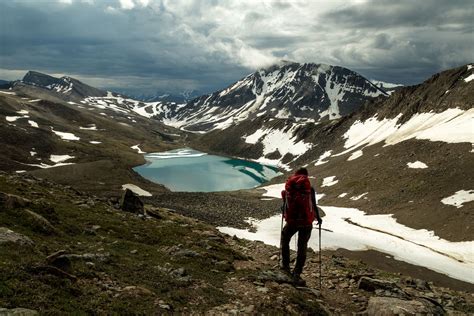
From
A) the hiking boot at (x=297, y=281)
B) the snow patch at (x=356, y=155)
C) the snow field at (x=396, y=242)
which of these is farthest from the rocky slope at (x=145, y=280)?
the snow patch at (x=356, y=155)

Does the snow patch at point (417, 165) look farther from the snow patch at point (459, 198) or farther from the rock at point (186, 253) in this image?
the rock at point (186, 253)

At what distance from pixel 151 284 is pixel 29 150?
170000 millimetres

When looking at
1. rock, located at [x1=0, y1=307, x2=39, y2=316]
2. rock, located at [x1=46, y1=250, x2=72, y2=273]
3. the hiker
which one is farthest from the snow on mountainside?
rock, located at [x1=0, y1=307, x2=39, y2=316]

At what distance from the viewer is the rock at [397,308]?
1378cm

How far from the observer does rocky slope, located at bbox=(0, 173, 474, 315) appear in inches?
430

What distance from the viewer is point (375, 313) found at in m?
14.2

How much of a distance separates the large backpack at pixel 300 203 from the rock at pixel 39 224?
11179 mm

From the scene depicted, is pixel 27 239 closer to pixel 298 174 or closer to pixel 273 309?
pixel 273 309

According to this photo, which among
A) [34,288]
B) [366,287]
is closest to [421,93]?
[366,287]

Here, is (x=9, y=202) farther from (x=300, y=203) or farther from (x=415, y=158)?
(x=415, y=158)

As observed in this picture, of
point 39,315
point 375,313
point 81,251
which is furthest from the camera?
point 81,251

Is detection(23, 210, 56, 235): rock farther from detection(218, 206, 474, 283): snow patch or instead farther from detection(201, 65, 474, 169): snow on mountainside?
detection(201, 65, 474, 169): snow on mountainside

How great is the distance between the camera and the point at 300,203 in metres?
16.1

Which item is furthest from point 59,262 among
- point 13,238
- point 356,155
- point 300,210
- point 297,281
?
point 356,155
